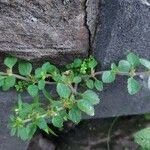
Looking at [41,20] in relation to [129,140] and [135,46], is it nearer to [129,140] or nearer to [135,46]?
[135,46]

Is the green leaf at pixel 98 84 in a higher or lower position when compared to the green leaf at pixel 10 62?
→ lower

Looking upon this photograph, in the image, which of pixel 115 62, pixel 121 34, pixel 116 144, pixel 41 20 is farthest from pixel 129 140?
pixel 41 20

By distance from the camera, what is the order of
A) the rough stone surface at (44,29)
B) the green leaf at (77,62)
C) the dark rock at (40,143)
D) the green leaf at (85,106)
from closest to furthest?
1. the rough stone surface at (44,29)
2. the green leaf at (85,106)
3. the green leaf at (77,62)
4. the dark rock at (40,143)

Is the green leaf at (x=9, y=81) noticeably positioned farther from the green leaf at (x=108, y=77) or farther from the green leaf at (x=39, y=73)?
the green leaf at (x=108, y=77)

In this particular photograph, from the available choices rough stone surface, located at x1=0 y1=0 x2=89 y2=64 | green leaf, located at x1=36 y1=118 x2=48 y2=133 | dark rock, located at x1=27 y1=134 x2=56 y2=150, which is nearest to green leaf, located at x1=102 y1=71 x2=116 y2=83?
rough stone surface, located at x1=0 y1=0 x2=89 y2=64

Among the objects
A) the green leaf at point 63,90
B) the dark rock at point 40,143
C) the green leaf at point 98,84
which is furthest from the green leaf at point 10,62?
the dark rock at point 40,143

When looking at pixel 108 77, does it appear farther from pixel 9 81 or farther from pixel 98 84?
pixel 9 81

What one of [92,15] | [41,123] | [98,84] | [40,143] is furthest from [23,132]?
[40,143]
